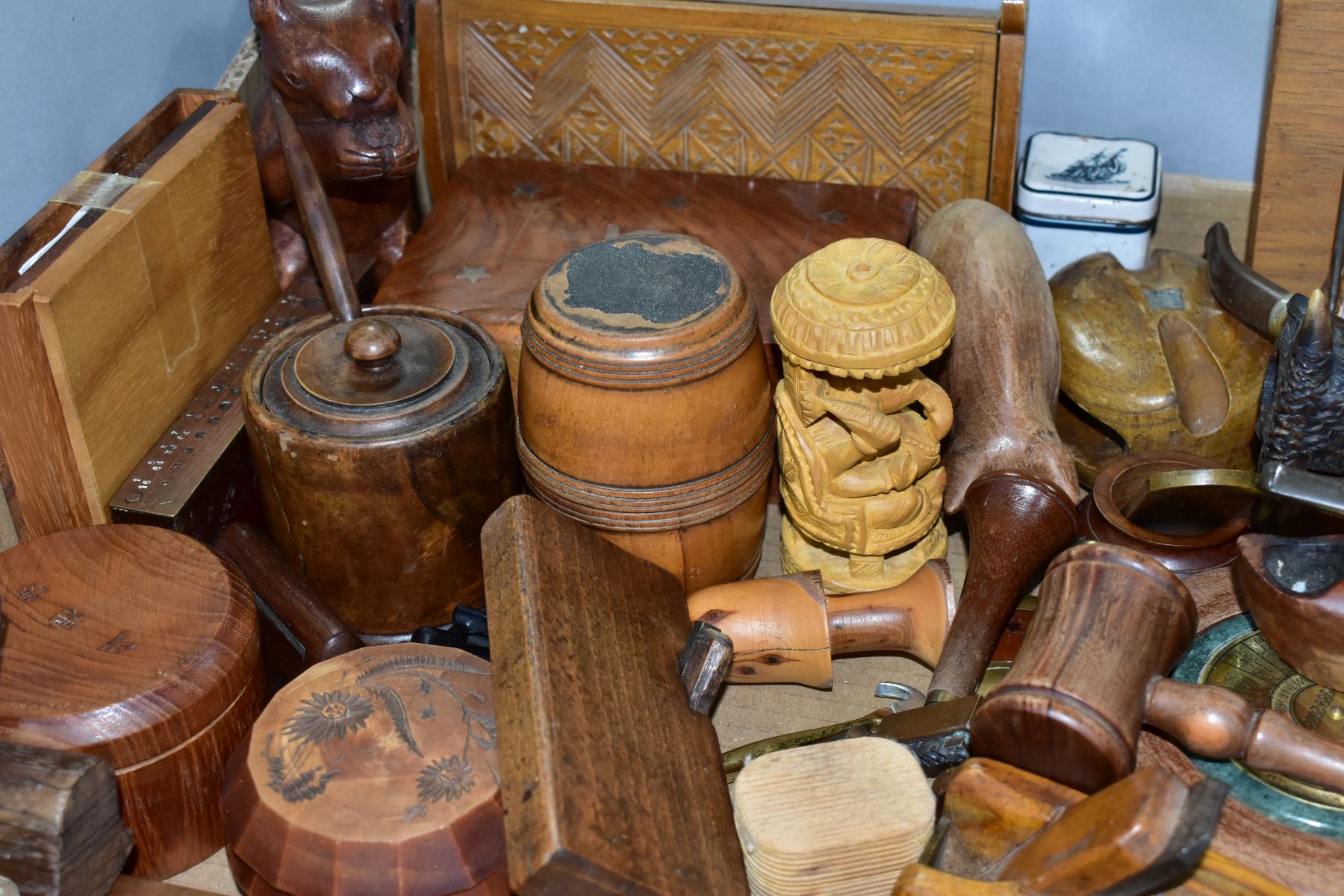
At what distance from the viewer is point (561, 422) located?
182cm

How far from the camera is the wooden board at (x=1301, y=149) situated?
2240 millimetres

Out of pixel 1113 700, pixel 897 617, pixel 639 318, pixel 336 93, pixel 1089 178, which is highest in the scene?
pixel 336 93

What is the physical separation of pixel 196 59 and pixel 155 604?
1245 mm

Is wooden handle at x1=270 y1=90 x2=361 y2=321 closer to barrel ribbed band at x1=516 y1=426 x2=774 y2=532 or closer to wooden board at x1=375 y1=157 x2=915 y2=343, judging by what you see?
wooden board at x1=375 y1=157 x2=915 y2=343

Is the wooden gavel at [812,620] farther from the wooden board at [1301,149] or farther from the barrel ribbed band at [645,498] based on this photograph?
the wooden board at [1301,149]

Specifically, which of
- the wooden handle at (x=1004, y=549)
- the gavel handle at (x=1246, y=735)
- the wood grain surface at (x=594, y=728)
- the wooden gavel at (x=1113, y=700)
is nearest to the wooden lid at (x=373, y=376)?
the wood grain surface at (x=594, y=728)

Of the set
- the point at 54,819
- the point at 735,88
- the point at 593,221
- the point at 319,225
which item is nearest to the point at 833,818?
the point at 54,819

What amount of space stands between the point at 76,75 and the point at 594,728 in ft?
4.66

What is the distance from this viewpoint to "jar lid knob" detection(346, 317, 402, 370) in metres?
1.83

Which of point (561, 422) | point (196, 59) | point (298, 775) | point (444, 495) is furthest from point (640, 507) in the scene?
point (196, 59)

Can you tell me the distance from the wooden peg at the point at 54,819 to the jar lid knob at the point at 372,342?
2.04 feet

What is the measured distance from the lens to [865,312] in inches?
68.2

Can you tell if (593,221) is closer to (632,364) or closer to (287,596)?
(632,364)

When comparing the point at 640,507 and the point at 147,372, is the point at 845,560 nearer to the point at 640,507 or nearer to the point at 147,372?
the point at 640,507
